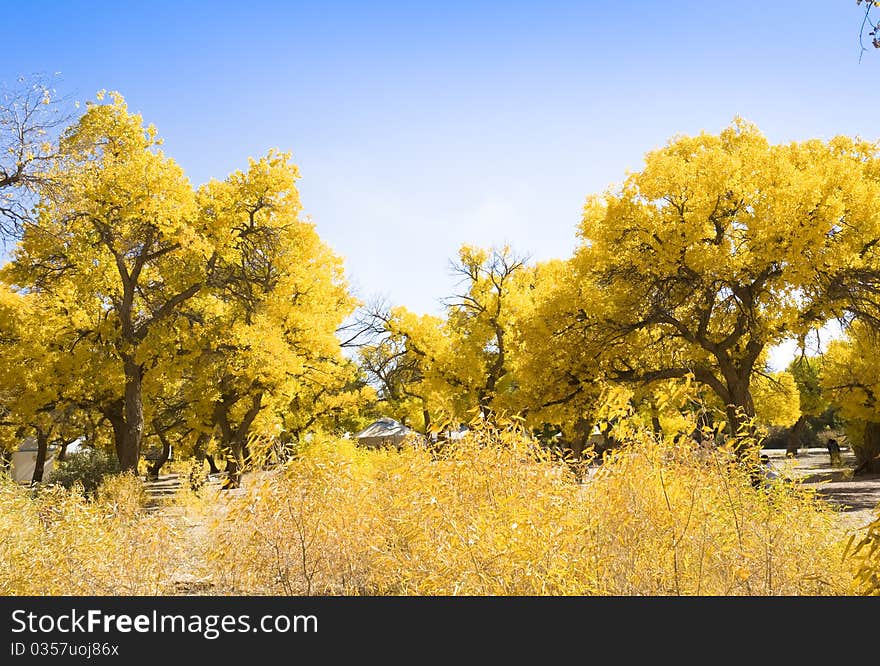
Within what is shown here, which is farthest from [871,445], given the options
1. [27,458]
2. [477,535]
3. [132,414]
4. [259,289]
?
[27,458]

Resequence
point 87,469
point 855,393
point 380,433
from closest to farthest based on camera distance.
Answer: point 87,469 < point 855,393 < point 380,433

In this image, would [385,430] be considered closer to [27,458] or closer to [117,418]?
[117,418]

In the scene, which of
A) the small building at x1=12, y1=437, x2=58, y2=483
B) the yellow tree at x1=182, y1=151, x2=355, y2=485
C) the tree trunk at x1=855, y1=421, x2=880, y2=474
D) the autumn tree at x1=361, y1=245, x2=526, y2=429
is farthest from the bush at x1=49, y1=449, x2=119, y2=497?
the tree trunk at x1=855, y1=421, x2=880, y2=474

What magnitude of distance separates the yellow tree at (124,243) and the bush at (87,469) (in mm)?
4905

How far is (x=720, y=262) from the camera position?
12.7m

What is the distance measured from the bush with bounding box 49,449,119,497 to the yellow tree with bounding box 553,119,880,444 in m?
15.1

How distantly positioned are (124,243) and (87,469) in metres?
9.37

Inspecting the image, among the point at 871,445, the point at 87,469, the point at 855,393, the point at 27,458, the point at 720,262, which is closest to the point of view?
the point at 720,262

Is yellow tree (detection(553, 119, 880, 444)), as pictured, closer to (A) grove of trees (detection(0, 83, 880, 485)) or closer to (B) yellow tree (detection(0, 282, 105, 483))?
(A) grove of trees (detection(0, 83, 880, 485))

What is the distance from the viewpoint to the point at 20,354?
16.7 metres

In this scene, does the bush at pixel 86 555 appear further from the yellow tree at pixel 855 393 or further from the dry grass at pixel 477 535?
the yellow tree at pixel 855 393

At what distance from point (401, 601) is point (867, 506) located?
42.6 feet

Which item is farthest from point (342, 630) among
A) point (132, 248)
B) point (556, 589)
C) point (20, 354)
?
point (20, 354)

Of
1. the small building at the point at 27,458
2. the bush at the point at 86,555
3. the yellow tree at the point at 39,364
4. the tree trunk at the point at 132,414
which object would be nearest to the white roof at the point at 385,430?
the yellow tree at the point at 39,364
